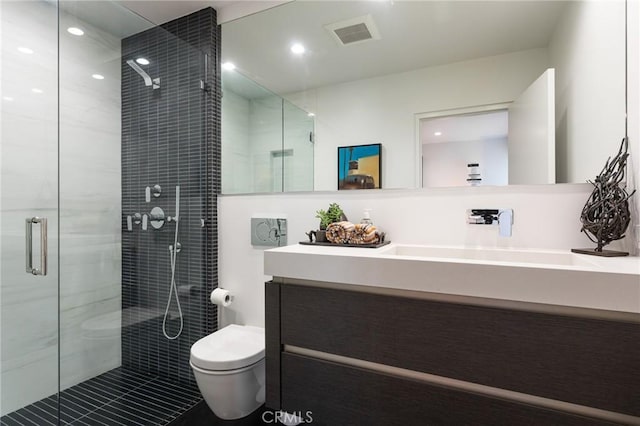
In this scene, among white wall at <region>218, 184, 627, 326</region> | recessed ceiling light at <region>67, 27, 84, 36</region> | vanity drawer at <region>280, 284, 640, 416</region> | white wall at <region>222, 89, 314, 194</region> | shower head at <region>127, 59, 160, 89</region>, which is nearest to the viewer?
vanity drawer at <region>280, 284, 640, 416</region>

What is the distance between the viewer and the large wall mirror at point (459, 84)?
A: 119 centimetres

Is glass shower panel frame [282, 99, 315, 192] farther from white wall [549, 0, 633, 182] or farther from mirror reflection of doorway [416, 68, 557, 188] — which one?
white wall [549, 0, 633, 182]

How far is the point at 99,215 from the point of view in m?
1.79

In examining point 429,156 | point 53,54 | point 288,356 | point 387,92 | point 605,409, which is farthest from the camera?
point 53,54

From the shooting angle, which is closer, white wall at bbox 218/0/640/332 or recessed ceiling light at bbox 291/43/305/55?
white wall at bbox 218/0/640/332

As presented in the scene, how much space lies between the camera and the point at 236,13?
1945 mm

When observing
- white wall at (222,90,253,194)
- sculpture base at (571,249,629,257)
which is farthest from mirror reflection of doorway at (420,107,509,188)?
white wall at (222,90,253,194)

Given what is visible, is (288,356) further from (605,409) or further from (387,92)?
(387,92)

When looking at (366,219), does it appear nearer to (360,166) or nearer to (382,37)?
(360,166)

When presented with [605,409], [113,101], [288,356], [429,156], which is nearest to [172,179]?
[113,101]

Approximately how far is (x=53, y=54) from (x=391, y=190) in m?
1.86

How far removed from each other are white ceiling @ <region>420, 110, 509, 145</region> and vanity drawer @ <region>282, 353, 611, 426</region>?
38.9 inches

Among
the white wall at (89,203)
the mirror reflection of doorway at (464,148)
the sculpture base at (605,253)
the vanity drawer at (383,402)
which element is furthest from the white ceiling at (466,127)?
the white wall at (89,203)

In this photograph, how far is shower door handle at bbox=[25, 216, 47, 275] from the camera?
1498 mm
